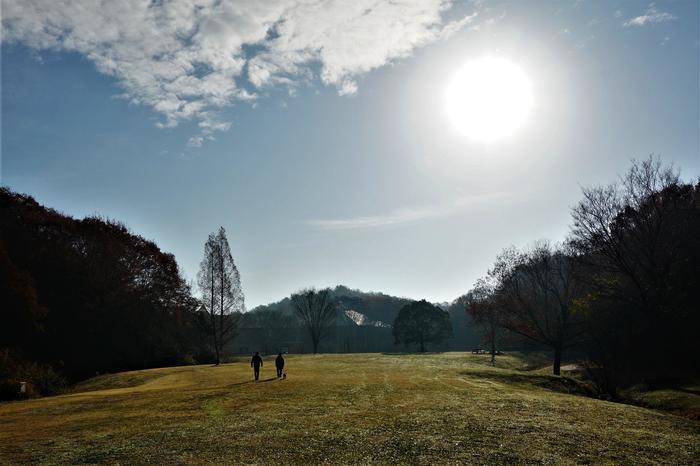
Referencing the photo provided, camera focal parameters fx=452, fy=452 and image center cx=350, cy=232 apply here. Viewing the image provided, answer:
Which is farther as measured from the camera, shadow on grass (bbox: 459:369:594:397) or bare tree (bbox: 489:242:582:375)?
bare tree (bbox: 489:242:582:375)

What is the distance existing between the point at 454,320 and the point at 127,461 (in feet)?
504

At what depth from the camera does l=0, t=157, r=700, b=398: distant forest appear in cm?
4684

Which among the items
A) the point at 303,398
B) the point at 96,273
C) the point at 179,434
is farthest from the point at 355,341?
the point at 179,434

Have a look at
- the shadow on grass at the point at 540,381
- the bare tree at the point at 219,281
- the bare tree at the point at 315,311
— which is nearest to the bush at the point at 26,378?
the bare tree at the point at 219,281

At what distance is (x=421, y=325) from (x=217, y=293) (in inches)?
2268

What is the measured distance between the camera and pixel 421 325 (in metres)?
109

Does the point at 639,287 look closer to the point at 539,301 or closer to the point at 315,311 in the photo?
the point at 539,301

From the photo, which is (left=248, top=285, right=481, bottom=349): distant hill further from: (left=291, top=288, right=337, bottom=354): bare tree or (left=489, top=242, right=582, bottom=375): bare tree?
(left=489, top=242, right=582, bottom=375): bare tree

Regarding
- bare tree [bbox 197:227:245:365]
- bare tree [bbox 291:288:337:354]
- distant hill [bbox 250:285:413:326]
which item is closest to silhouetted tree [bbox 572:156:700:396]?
bare tree [bbox 197:227:245:365]

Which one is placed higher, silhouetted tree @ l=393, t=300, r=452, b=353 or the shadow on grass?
silhouetted tree @ l=393, t=300, r=452, b=353

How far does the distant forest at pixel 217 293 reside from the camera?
46844mm

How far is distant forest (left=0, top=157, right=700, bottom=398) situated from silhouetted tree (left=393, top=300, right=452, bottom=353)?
31.4 meters

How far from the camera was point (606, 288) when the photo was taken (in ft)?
174

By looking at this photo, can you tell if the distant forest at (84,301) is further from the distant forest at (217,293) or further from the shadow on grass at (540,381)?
the shadow on grass at (540,381)
